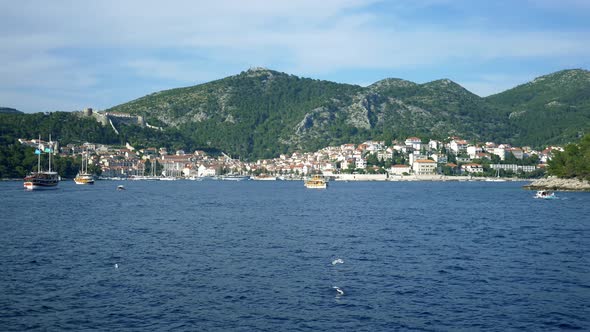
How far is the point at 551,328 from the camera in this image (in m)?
14.8

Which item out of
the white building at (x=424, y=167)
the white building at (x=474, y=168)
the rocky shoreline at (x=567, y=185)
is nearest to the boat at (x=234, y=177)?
the white building at (x=424, y=167)

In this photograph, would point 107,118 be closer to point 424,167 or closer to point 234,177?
point 234,177

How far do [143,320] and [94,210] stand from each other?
34.3 metres

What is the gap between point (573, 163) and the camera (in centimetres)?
7869

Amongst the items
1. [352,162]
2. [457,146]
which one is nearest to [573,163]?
[352,162]

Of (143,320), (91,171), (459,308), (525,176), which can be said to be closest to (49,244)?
(143,320)

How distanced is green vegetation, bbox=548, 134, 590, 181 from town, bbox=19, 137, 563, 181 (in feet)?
219

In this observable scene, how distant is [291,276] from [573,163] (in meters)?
68.7

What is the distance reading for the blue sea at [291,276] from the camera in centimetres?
1530

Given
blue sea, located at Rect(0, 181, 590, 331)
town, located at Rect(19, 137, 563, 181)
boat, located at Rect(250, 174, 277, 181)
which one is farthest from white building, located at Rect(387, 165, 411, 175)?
blue sea, located at Rect(0, 181, 590, 331)

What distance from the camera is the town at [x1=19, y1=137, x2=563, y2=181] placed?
15562 cm

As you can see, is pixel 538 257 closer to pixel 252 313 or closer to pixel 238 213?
pixel 252 313

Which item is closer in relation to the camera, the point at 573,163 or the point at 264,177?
the point at 573,163

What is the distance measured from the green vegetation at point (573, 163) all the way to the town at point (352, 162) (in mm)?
66808
